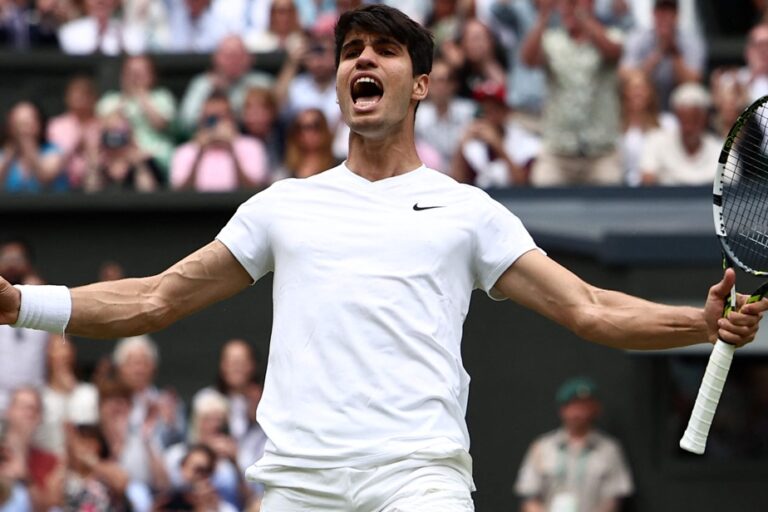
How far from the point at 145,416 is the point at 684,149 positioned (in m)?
3.66

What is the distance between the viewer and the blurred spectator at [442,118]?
12039 millimetres

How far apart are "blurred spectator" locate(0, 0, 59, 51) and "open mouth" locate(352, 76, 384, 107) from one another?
329 inches

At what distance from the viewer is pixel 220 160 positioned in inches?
475

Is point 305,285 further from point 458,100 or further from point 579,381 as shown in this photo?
point 458,100

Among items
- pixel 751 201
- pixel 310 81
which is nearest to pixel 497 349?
pixel 310 81

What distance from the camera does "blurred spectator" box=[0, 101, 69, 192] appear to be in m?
12.3

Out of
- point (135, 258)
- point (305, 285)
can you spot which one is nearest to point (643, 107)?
point (135, 258)

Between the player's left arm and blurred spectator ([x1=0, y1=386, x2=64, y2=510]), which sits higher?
the player's left arm

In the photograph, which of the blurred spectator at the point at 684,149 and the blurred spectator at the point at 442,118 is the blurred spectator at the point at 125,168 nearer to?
the blurred spectator at the point at 442,118

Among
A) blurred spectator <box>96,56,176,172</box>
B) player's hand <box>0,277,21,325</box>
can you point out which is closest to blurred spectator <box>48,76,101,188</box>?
blurred spectator <box>96,56,176,172</box>

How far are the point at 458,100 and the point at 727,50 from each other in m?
1.90

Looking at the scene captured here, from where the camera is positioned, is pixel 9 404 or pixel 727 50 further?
pixel 727 50

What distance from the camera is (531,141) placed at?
12336 millimetres

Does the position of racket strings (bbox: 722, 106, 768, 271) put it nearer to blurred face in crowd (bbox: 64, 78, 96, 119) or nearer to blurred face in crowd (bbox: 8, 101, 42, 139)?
blurred face in crowd (bbox: 64, 78, 96, 119)
